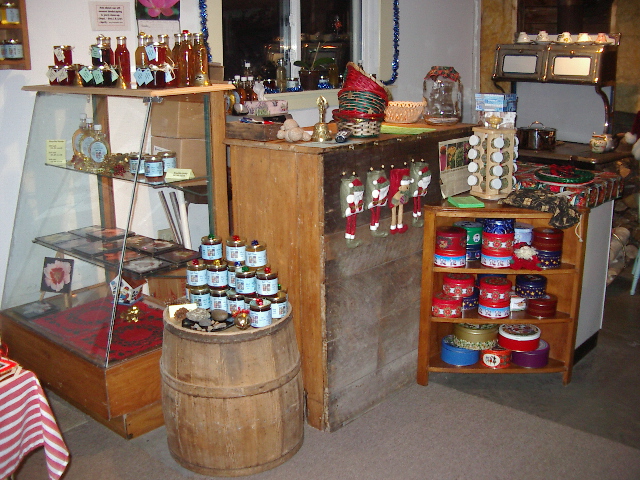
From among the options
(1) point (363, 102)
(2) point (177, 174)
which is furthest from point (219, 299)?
(1) point (363, 102)

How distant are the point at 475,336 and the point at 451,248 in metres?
0.52

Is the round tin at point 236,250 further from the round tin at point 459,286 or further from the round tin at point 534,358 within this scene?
the round tin at point 534,358

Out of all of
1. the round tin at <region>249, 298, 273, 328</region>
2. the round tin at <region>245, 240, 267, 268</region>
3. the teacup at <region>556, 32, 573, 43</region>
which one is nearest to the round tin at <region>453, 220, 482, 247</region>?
the round tin at <region>245, 240, 267, 268</region>

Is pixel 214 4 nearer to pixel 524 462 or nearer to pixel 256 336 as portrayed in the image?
pixel 256 336

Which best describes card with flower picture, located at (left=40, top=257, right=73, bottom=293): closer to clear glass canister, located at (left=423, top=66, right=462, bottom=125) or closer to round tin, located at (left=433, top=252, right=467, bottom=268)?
round tin, located at (left=433, top=252, right=467, bottom=268)

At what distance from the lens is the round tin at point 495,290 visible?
3322 mm

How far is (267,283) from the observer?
8.73 ft

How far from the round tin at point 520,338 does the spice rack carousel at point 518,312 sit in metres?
0.08

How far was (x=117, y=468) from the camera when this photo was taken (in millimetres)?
2717

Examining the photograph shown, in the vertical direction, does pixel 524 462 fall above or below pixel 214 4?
below

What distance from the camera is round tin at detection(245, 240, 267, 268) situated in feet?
8.95

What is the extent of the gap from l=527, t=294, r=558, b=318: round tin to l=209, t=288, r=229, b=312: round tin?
A: 5.27 ft

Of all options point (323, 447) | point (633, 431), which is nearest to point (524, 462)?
point (633, 431)

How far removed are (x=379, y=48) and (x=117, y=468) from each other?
3.86 meters
